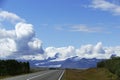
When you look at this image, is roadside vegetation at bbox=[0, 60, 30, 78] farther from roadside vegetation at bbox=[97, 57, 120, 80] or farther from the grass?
roadside vegetation at bbox=[97, 57, 120, 80]

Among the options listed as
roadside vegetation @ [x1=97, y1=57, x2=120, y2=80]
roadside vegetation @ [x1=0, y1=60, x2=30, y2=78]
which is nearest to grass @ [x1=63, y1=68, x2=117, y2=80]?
roadside vegetation @ [x1=97, y1=57, x2=120, y2=80]

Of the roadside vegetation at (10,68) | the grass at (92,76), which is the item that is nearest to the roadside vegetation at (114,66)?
the grass at (92,76)

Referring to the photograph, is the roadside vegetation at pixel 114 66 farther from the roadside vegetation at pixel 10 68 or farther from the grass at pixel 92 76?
the roadside vegetation at pixel 10 68

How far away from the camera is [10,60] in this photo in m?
110

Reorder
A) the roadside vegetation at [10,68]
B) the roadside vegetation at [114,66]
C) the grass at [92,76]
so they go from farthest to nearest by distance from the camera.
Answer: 1. the roadside vegetation at [10,68]
2. the grass at [92,76]
3. the roadside vegetation at [114,66]

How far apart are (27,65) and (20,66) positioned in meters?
14.9

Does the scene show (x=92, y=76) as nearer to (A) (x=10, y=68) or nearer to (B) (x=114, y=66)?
(B) (x=114, y=66)

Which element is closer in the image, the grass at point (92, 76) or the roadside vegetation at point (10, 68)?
the grass at point (92, 76)

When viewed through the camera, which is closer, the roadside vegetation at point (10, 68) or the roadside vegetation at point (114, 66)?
the roadside vegetation at point (114, 66)

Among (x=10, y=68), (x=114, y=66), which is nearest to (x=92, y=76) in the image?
(x=114, y=66)

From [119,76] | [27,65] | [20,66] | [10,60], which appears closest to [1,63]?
[10,60]

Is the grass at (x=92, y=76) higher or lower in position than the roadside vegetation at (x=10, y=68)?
lower

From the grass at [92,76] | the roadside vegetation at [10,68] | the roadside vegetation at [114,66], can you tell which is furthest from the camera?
the roadside vegetation at [10,68]

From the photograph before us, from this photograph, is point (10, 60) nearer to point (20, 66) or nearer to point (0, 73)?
point (20, 66)
